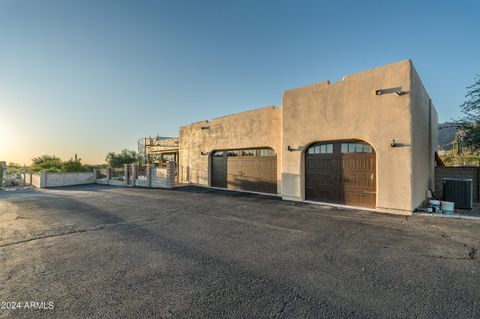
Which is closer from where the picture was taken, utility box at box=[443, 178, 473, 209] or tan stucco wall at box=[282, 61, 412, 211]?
tan stucco wall at box=[282, 61, 412, 211]

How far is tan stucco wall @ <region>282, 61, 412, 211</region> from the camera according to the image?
7547mm

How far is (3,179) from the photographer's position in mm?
19734

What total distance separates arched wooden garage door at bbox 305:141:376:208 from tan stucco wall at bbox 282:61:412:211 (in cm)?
36

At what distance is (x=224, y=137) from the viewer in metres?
14.7

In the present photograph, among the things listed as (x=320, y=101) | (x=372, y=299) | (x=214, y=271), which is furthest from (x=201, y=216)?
(x=320, y=101)

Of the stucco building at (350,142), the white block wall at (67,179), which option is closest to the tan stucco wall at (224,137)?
the stucco building at (350,142)

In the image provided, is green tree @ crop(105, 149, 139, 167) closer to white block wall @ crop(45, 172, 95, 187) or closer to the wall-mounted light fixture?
white block wall @ crop(45, 172, 95, 187)

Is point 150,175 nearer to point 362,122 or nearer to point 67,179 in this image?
point 67,179

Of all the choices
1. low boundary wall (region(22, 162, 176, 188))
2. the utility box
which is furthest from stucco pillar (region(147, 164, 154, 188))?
the utility box

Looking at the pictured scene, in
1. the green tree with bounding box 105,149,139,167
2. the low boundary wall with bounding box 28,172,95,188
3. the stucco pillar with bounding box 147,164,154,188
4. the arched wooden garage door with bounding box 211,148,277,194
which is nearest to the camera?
the arched wooden garage door with bounding box 211,148,277,194

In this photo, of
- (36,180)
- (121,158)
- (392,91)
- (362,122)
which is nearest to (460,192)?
(362,122)

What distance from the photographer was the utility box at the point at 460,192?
8.22 m

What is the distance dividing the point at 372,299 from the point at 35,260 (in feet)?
18.4

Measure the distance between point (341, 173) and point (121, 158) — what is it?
108 feet
